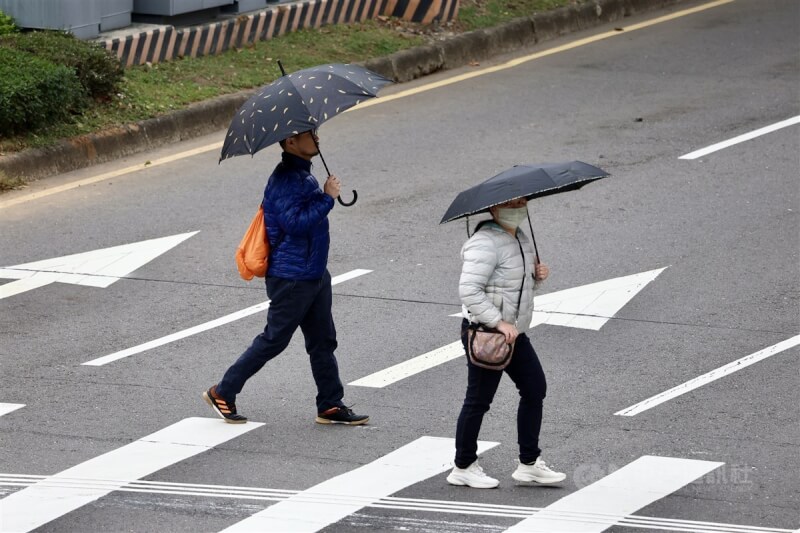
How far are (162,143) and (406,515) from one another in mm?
8002

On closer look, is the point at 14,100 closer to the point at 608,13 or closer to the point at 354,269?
the point at 354,269

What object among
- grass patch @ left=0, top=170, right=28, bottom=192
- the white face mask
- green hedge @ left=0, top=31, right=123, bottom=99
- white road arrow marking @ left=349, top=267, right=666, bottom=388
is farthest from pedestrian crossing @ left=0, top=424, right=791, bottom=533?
green hedge @ left=0, top=31, right=123, bottom=99

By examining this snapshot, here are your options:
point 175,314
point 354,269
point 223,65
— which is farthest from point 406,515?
point 223,65

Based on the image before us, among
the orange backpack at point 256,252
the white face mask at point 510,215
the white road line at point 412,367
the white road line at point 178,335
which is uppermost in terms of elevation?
the white face mask at point 510,215

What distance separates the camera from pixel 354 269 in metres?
10.7

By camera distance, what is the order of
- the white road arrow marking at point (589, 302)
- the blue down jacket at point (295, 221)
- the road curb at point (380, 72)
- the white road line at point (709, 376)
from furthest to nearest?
the road curb at point (380, 72), the white road arrow marking at point (589, 302), the white road line at point (709, 376), the blue down jacket at point (295, 221)

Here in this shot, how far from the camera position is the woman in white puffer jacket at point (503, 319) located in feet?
22.8

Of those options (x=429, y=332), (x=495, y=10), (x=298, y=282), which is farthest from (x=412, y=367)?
(x=495, y=10)

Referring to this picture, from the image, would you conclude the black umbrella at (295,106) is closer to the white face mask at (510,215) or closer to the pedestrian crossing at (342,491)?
the white face mask at (510,215)

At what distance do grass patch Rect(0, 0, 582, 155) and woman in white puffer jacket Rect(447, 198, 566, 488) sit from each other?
23.3 ft

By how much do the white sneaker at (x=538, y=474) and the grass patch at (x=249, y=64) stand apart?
23.9ft

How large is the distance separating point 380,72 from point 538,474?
9.83m

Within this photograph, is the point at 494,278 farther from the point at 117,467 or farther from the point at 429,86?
the point at 429,86

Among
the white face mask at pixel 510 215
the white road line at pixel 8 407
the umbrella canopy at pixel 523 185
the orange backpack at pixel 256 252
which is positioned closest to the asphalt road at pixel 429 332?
the white road line at pixel 8 407
